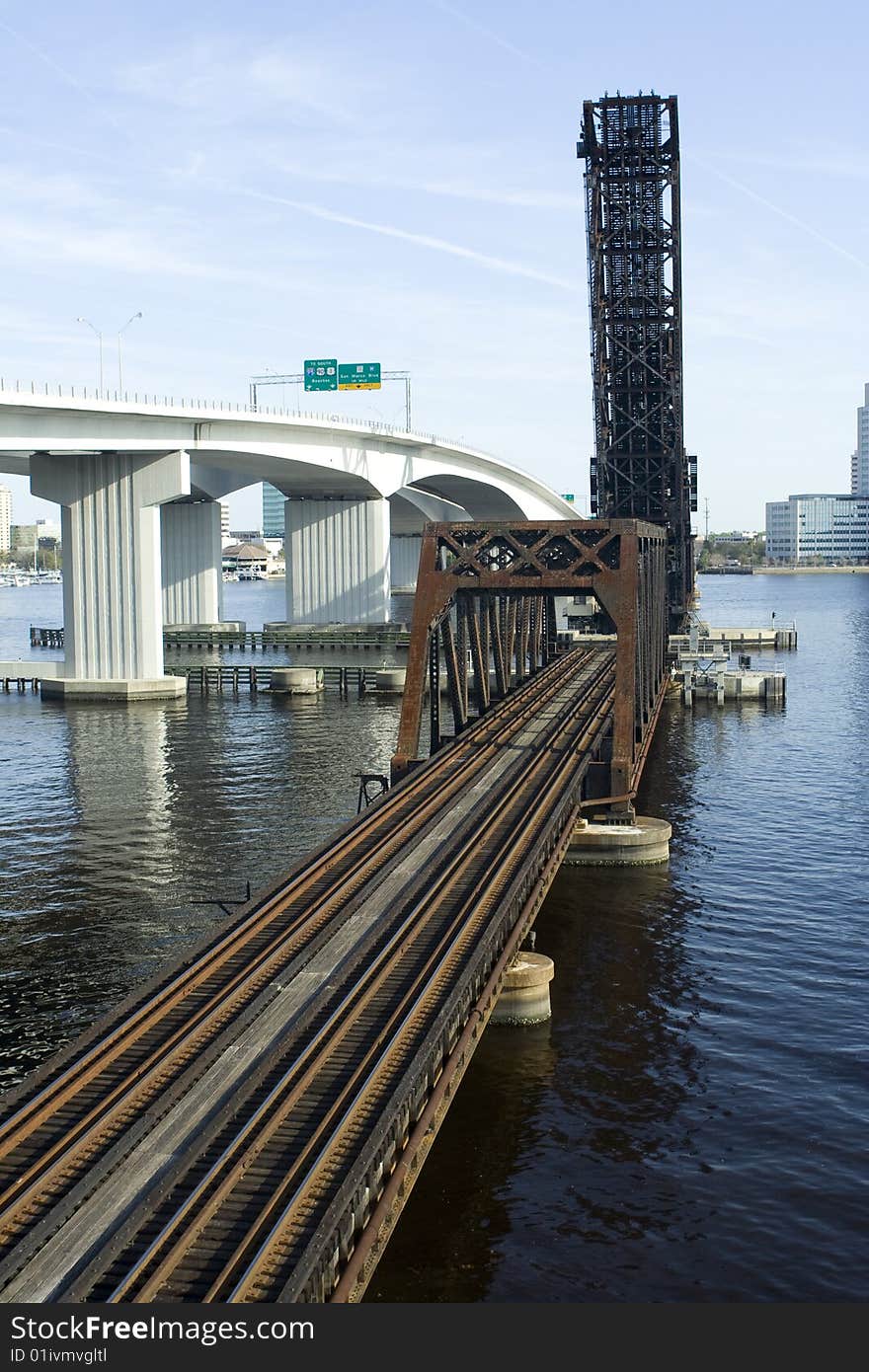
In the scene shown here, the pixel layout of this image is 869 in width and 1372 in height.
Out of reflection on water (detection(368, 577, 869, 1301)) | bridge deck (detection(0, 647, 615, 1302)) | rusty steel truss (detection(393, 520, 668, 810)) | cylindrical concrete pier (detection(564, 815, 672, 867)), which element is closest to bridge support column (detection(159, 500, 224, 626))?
rusty steel truss (detection(393, 520, 668, 810))

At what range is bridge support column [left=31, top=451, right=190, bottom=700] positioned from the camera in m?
79.8

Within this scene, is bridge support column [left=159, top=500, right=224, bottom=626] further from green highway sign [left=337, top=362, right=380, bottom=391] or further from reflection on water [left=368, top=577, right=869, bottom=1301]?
reflection on water [left=368, top=577, right=869, bottom=1301]

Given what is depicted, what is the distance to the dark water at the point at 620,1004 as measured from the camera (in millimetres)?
18422

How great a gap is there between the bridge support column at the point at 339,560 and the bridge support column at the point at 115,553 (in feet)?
119

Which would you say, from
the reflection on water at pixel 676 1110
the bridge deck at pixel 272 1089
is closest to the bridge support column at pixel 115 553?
the reflection on water at pixel 676 1110

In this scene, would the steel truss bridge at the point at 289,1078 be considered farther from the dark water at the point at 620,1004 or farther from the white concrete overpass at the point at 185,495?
the white concrete overpass at the point at 185,495

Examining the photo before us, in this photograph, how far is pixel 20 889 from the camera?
37438mm

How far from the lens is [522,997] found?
2603 cm

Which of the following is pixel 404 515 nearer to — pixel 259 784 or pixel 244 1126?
pixel 259 784

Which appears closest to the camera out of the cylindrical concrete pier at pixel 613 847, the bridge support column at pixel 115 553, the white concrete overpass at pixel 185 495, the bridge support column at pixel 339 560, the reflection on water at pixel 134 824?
the reflection on water at pixel 134 824

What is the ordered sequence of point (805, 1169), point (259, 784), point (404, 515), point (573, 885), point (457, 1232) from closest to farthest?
point (457, 1232), point (805, 1169), point (573, 885), point (259, 784), point (404, 515)

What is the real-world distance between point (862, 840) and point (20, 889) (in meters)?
25.8

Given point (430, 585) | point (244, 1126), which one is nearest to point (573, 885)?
point (430, 585)

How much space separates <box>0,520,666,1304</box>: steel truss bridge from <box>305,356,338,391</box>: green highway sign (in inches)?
3525
